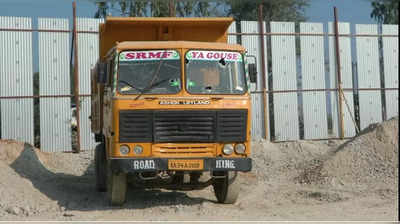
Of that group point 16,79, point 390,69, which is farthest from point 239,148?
point 390,69

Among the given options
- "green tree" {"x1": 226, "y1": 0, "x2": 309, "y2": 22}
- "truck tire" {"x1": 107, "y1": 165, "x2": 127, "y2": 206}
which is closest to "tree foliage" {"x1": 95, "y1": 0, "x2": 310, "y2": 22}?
"green tree" {"x1": 226, "y1": 0, "x2": 309, "y2": 22}

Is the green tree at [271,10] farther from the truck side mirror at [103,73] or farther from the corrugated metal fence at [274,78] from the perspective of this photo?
the truck side mirror at [103,73]

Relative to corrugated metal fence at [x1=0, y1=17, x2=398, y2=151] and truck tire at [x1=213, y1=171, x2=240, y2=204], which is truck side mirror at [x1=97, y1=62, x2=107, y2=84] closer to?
truck tire at [x1=213, y1=171, x2=240, y2=204]

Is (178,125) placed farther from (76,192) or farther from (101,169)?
(76,192)

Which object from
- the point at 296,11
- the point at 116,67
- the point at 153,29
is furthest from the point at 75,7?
the point at 296,11

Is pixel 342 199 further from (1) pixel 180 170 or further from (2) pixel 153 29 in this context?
(2) pixel 153 29

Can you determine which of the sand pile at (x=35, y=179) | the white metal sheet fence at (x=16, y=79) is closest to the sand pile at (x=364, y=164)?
the sand pile at (x=35, y=179)

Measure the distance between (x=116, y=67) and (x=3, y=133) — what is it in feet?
24.7

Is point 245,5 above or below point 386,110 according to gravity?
above

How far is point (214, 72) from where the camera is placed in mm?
9570

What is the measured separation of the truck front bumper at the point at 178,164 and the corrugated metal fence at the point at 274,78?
23.9 ft

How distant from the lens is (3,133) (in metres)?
15.6

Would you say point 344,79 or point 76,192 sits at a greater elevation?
point 344,79

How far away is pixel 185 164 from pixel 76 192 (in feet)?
12.6
